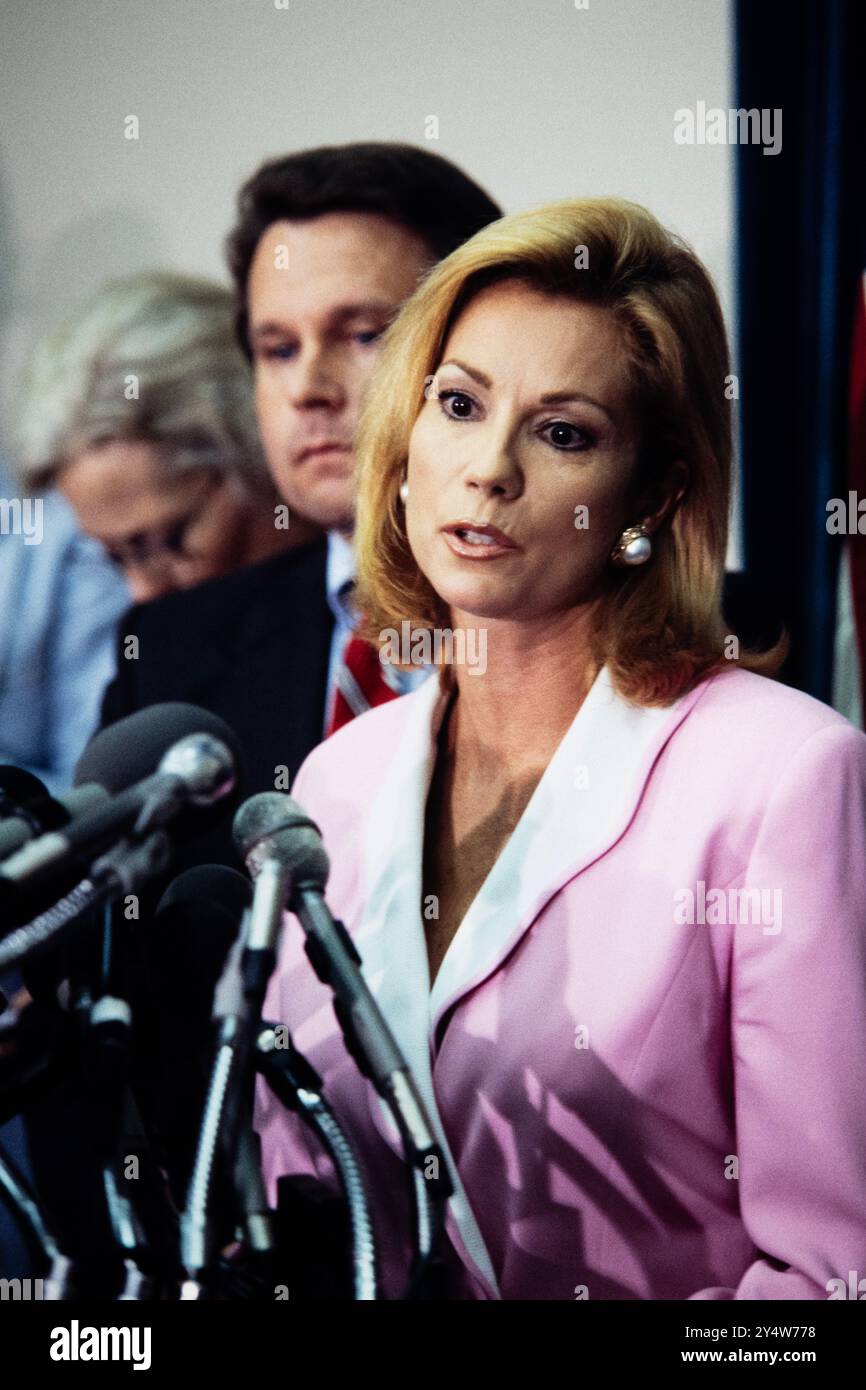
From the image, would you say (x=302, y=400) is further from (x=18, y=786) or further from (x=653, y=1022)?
(x=653, y=1022)

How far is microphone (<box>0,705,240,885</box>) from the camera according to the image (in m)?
1.19

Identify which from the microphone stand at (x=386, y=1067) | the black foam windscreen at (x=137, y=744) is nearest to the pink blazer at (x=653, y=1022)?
the microphone stand at (x=386, y=1067)

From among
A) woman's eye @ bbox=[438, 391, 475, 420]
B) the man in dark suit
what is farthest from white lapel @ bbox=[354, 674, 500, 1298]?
woman's eye @ bbox=[438, 391, 475, 420]

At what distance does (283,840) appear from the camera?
1.37m

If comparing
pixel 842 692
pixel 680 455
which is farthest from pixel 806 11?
pixel 842 692

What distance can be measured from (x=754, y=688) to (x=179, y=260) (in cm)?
111

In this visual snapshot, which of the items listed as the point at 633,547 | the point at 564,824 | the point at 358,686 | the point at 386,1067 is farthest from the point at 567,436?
the point at 386,1067

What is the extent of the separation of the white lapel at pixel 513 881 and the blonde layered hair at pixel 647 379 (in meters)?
0.05

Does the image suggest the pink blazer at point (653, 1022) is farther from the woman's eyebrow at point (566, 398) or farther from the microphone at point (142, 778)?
Answer: the microphone at point (142, 778)

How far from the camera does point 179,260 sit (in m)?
2.28

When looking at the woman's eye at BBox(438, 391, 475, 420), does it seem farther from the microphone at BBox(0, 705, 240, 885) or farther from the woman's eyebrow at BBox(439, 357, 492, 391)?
the microphone at BBox(0, 705, 240, 885)

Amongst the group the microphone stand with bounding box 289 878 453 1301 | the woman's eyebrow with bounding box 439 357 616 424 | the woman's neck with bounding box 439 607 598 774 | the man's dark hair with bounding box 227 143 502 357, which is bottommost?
the microphone stand with bounding box 289 878 453 1301

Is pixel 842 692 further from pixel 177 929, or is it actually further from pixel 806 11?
pixel 177 929

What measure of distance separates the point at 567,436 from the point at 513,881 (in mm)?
511
